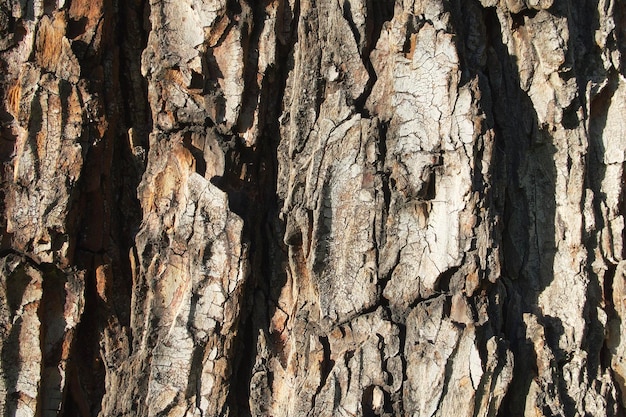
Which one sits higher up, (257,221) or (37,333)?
(257,221)

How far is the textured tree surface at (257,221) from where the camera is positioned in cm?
170

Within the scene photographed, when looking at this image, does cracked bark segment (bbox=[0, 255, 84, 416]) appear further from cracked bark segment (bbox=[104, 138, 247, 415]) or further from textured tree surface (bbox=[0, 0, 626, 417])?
cracked bark segment (bbox=[104, 138, 247, 415])

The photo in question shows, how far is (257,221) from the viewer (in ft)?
5.97

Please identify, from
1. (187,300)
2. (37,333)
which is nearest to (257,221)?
(187,300)

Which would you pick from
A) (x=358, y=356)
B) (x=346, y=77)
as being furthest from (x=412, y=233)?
(x=346, y=77)

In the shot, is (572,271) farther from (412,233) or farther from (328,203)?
(328,203)

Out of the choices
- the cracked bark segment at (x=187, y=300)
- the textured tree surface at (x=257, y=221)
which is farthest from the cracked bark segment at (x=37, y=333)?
the cracked bark segment at (x=187, y=300)

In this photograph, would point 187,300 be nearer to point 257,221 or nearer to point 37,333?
point 257,221

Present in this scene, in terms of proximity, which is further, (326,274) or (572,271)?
(572,271)

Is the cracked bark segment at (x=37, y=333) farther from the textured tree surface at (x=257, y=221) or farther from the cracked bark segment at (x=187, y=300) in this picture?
the cracked bark segment at (x=187, y=300)

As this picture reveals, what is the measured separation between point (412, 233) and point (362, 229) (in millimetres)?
148

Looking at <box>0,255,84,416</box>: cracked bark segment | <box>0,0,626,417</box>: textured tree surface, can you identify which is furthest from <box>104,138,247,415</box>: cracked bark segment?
<box>0,255,84,416</box>: cracked bark segment

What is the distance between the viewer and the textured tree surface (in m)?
1.70

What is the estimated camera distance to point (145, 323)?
1752 millimetres
